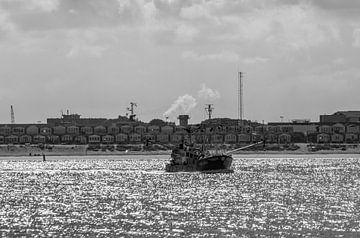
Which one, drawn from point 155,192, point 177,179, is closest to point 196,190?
point 155,192

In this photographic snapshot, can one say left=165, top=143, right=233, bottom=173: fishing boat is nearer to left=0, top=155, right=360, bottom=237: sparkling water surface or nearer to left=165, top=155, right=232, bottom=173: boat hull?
left=165, top=155, right=232, bottom=173: boat hull

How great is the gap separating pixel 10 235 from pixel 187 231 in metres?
13.4

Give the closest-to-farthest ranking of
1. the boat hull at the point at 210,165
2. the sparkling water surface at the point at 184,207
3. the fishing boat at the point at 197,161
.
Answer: the sparkling water surface at the point at 184,207, the boat hull at the point at 210,165, the fishing boat at the point at 197,161

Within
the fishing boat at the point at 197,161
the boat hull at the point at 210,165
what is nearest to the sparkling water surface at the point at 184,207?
the boat hull at the point at 210,165

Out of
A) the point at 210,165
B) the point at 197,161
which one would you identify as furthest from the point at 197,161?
the point at 210,165

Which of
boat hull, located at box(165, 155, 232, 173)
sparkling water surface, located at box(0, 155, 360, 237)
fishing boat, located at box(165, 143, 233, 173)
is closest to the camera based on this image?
sparkling water surface, located at box(0, 155, 360, 237)

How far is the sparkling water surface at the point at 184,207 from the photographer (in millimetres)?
81938

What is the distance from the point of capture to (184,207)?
102 metres

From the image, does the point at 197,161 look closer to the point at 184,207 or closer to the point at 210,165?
the point at 210,165

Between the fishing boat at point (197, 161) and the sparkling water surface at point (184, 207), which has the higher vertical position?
the fishing boat at point (197, 161)

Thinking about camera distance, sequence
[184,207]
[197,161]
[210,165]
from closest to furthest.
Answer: [184,207]
[210,165]
[197,161]

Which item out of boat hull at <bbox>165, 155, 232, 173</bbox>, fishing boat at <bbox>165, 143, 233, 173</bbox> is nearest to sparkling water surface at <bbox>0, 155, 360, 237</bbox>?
boat hull at <bbox>165, 155, 232, 173</bbox>

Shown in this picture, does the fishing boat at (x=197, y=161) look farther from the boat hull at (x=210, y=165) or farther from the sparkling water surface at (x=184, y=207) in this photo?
the sparkling water surface at (x=184, y=207)

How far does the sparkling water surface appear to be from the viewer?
81.9 metres
